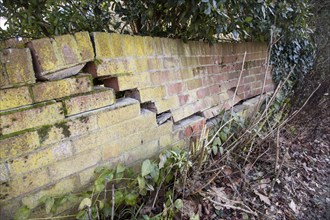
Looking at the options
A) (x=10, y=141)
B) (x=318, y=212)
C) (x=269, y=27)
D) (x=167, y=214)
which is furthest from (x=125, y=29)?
(x=318, y=212)

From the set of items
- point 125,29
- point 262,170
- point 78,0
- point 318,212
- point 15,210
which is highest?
point 78,0

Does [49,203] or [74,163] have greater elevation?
[74,163]

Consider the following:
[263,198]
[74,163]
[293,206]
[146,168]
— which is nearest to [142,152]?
[146,168]

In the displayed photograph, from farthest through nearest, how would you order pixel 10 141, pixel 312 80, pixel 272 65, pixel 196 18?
pixel 312 80 → pixel 272 65 → pixel 196 18 → pixel 10 141

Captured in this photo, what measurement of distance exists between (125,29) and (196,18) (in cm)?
70

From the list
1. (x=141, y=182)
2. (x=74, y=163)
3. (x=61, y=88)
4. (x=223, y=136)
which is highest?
(x=61, y=88)

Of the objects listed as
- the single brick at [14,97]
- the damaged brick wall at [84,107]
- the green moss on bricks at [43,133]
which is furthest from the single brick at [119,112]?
the single brick at [14,97]

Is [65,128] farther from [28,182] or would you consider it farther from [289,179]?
[289,179]

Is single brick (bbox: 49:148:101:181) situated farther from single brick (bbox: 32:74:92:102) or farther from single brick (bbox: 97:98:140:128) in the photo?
single brick (bbox: 32:74:92:102)

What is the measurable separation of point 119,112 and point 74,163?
0.40 meters

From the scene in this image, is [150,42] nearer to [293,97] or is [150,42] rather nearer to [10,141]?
[10,141]

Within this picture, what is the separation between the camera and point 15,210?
1.14m

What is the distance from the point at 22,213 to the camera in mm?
1091

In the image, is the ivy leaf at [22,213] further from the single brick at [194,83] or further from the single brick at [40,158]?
the single brick at [194,83]
